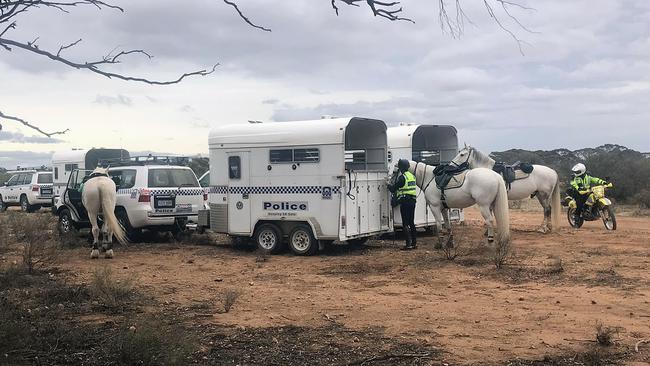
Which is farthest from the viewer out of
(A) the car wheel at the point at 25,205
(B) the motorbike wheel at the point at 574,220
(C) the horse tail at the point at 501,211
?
(A) the car wheel at the point at 25,205

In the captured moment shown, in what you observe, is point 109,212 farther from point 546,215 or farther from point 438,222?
point 546,215

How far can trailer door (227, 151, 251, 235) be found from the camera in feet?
43.5

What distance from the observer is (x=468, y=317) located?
716 centimetres

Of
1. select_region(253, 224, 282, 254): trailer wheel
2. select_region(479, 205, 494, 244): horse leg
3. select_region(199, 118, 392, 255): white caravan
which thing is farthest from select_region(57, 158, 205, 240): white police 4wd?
select_region(479, 205, 494, 244): horse leg

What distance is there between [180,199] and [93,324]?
819 cm

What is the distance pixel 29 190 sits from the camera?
2778 cm

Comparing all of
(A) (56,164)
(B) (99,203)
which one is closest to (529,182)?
(B) (99,203)

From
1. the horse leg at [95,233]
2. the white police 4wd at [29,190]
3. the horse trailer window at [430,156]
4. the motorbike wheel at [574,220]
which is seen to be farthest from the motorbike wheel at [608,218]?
the white police 4wd at [29,190]

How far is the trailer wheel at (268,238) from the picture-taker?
1301cm

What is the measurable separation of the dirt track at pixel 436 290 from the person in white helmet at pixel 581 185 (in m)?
1.94

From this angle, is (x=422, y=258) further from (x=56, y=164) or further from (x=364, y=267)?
(x=56, y=164)

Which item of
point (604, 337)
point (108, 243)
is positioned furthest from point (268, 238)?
point (604, 337)

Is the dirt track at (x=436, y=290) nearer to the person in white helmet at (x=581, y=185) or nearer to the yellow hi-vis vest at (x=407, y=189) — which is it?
the yellow hi-vis vest at (x=407, y=189)

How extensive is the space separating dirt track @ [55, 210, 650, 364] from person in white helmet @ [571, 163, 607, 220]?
194 cm
